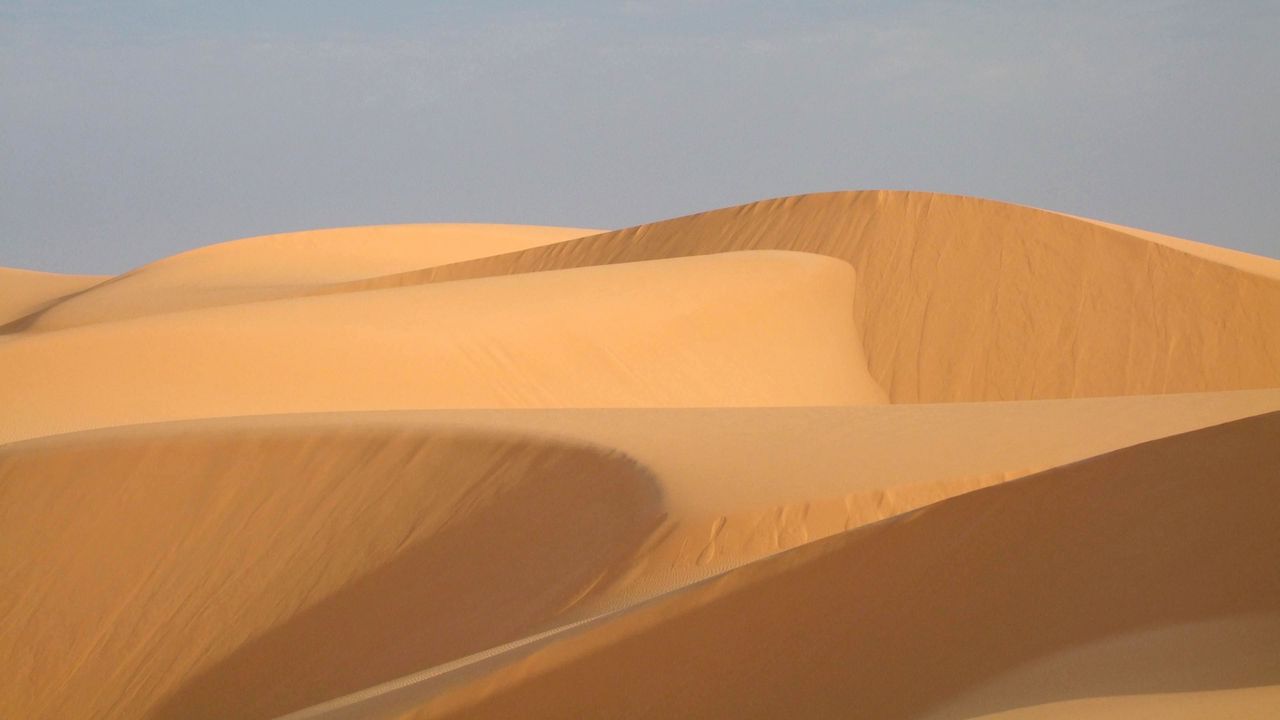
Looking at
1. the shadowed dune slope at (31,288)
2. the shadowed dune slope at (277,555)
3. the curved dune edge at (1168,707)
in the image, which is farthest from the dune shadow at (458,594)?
the shadowed dune slope at (31,288)

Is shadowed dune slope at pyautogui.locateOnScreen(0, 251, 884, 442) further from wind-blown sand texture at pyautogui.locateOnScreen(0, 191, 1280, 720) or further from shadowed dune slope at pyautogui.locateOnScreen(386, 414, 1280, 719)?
shadowed dune slope at pyautogui.locateOnScreen(386, 414, 1280, 719)

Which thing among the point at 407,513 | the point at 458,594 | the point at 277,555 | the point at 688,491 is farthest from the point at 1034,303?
the point at 458,594

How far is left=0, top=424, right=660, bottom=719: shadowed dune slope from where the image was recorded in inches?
412

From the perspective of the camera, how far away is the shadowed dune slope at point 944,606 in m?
6.16

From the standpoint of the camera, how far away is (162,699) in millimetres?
11297

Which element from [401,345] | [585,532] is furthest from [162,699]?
[401,345]

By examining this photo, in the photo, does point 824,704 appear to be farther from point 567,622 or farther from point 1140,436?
point 1140,436

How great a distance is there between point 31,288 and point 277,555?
52.7 metres

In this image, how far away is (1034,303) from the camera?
84.9 feet

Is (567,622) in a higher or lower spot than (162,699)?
higher

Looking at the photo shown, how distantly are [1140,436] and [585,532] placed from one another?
14.6ft

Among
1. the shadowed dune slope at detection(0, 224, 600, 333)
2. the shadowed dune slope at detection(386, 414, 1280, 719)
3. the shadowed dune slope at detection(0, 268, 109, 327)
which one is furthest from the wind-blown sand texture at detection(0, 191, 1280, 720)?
the shadowed dune slope at detection(0, 268, 109, 327)

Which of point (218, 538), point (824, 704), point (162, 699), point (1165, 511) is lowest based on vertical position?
point (162, 699)

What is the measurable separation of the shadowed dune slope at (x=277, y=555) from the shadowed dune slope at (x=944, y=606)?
286 centimetres
